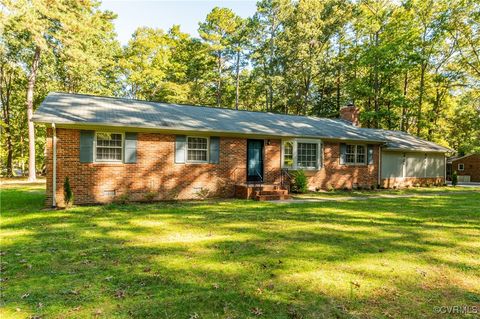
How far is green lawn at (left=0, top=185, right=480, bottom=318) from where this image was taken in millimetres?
3527

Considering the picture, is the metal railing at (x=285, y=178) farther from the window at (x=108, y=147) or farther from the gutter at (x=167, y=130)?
the window at (x=108, y=147)

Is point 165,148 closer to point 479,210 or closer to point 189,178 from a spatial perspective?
point 189,178

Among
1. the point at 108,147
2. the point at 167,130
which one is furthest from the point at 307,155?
the point at 108,147

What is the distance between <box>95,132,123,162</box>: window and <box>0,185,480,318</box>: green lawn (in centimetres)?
303

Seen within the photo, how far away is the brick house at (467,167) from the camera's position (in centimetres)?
3080

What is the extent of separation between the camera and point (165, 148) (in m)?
12.4

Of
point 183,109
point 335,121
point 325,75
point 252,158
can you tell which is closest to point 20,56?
point 183,109

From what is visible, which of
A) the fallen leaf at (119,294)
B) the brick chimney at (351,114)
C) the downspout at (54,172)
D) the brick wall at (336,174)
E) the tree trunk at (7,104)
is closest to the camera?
the fallen leaf at (119,294)

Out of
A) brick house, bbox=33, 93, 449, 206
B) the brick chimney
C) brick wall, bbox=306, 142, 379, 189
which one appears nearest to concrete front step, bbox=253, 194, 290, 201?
brick house, bbox=33, 93, 449, 206

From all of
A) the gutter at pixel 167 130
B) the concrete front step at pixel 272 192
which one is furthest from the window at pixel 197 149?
the concrete front step at pixel 272 192

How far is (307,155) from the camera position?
52.7ft

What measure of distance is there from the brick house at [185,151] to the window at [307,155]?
2.1 inches

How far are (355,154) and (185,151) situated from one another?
10315 mm

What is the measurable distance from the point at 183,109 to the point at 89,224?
882 cm
